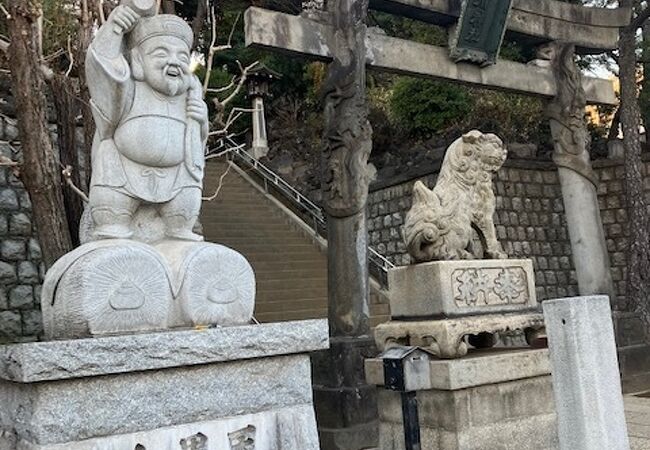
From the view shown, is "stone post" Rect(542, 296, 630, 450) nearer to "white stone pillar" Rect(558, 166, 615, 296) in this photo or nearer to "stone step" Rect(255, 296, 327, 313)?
"white stone pillar" Rect(558, 166, 615, 296)

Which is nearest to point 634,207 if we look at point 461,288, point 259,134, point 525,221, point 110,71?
point 525,221

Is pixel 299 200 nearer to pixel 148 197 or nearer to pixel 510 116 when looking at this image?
pixel 510 116

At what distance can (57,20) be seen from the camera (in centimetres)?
805

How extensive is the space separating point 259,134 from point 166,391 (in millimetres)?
17475

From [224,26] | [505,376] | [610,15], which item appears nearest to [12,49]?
[505,376]

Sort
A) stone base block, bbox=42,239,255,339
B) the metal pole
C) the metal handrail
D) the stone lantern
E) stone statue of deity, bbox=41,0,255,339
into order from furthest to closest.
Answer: the stone lantern
the metal handrail
the metal pole
stone statue of deity, bbox=41,0,255,339
stone base block, bbox=42,239,255,339

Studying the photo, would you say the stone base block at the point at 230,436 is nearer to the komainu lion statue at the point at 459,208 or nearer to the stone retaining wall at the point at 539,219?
the komainu lion statue at the point at 459,208

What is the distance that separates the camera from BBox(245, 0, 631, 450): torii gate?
22.0 feet

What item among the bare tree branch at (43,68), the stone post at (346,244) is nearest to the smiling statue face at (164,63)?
the bare tree branch at (43,68)

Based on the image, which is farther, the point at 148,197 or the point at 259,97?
the point at 259,97

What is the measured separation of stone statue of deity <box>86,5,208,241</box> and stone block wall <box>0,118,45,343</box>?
223 inches

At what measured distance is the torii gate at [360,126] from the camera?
6719 mm

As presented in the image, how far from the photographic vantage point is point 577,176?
957 cm

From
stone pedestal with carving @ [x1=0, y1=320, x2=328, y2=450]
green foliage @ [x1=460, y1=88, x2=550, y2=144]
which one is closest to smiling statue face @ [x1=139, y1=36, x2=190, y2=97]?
stone pedestal with carving @ [x1=0, y1=320, x2=328, y2=450]
